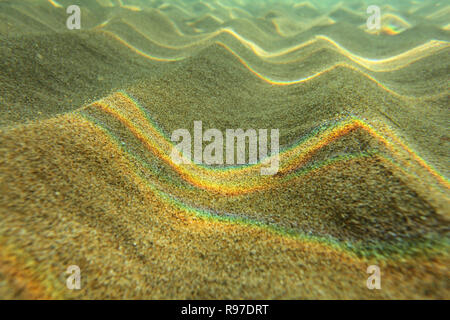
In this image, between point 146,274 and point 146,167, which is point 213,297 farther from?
point 146,167

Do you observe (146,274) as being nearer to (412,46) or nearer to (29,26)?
(29,26)

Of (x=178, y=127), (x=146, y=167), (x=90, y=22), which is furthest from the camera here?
(x=90, y=22)

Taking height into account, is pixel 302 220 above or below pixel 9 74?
below

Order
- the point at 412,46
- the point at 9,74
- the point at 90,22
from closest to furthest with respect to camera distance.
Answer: the point at 9,74 < the point at 412,46 < the point at 90,22

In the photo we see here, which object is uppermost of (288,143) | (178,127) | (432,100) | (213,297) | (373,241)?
(432,100)

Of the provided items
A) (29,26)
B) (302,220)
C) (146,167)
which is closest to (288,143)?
(302,220)
